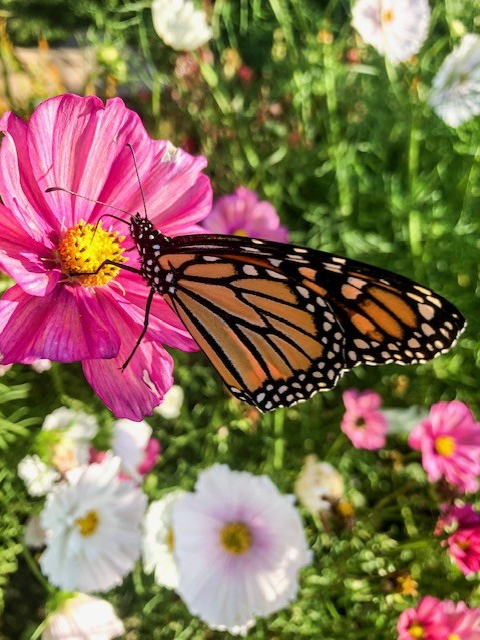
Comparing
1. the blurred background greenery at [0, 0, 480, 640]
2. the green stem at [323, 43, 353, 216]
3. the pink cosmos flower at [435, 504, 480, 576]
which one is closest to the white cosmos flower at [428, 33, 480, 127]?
the blurred background greenery at [0, 0, 480, 640]

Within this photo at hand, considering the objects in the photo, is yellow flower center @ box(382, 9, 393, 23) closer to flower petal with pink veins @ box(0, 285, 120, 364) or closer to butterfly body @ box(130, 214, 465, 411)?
butterfly body @ box(130, 214, 465, 411)

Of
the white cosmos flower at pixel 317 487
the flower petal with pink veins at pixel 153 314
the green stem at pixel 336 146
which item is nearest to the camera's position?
the flower petal with pink veins at pixel 153 314

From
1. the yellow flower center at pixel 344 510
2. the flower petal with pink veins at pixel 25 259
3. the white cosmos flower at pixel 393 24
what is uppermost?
the white cosmos flower at pixel 393 24

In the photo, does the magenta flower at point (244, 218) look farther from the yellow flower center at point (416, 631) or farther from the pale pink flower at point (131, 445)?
the yellow flower center at point (416, 631)

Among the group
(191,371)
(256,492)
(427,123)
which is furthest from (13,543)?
(427,123)

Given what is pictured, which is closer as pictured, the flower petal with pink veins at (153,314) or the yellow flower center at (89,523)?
the flower petal with pink veins at (153,314)

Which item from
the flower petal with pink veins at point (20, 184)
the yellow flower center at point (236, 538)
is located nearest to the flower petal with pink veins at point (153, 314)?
the flower petal with pink veins at point (20, 184)

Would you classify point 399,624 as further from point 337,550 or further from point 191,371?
point 191,371
